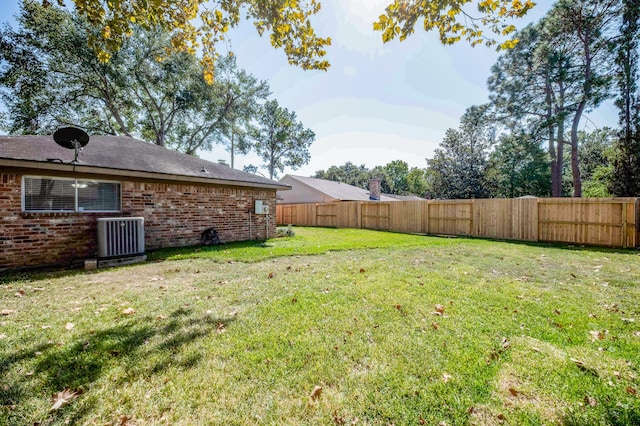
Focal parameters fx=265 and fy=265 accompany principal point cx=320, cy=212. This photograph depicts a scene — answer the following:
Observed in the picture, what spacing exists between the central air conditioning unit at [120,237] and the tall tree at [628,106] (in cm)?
2357

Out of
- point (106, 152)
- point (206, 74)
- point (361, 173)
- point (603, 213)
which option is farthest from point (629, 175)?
point (361, 173)

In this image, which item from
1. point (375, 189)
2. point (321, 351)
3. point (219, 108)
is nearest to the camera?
point (321, 351)

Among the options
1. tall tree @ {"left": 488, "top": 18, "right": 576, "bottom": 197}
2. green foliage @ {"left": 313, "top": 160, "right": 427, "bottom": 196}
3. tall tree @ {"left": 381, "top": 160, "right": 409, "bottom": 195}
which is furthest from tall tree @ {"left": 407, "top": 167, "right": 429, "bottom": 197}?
tall tree @ {"left": 488, "top": 18, "right": 576, "bottom": 197}

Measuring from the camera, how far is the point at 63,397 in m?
1.91

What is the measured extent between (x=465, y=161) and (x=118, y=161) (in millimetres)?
26819

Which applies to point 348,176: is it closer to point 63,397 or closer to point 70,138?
point 70,138

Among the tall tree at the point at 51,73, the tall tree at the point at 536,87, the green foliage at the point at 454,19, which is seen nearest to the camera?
the green foliage at the point at 454,19

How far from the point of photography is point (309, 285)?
453 centimetres

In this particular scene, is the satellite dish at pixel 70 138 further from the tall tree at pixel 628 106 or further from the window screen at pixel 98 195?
the tall tree at pixel 628 106

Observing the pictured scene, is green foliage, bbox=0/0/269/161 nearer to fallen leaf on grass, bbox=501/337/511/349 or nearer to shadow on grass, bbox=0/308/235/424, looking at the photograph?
shadow on grass, bbox=0/308/235/424

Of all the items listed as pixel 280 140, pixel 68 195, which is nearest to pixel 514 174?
pixel 280 140

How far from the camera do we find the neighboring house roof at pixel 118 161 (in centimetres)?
617

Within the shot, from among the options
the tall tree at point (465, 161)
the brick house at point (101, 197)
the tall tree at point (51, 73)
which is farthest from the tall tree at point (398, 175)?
the brick house at point (101, 197)

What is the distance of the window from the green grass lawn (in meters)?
2.40
